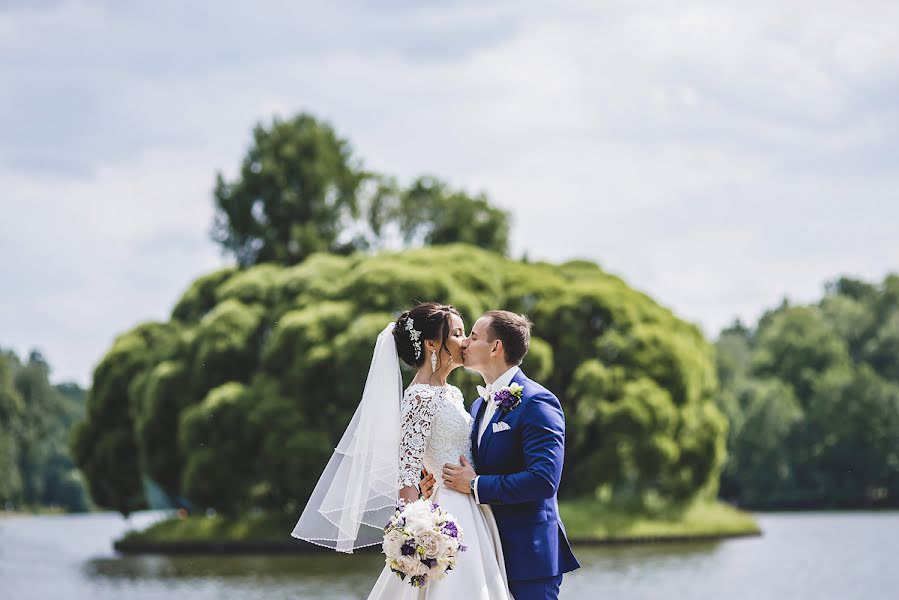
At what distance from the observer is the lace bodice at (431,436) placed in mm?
5957

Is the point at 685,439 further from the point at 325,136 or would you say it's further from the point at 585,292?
the point at 325,136

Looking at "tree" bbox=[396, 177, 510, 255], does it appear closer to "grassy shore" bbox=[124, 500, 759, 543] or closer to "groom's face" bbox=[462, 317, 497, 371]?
"grassy shore" bbox=[124, 500, 759, 543]

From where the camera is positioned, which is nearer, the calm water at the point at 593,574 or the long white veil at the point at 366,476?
the long white veil at the point at 366,476

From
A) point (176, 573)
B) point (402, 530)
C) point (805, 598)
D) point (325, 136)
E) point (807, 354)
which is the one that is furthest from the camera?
point (807, 354)

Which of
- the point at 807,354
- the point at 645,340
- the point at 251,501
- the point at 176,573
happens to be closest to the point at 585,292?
the point at 645,340

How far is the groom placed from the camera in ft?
18.3

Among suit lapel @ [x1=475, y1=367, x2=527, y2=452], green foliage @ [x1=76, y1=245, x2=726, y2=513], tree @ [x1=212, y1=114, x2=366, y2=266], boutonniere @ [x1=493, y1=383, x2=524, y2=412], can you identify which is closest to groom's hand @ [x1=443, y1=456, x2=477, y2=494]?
suit lapel @ [x1=475, y1=367, x2=527, y2=452]

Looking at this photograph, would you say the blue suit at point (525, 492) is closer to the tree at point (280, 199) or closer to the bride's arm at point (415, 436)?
the bride's arm at point (415, 436)

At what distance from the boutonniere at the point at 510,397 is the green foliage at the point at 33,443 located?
66726 millimetres

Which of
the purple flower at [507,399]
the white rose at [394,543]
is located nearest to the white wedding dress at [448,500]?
the white rose at [394,543]

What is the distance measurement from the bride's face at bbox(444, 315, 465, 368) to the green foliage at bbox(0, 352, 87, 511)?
217 feet

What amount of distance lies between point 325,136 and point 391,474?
42619 millimetres

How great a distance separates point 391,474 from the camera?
608 centimetres

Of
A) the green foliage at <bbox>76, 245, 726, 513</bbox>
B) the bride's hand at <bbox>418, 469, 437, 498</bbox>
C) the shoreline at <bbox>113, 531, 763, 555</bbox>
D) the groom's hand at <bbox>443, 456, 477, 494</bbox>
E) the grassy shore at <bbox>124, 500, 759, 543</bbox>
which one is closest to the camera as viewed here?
the groom's hand at <bbox>443, 456, 477, 494</bbox>
